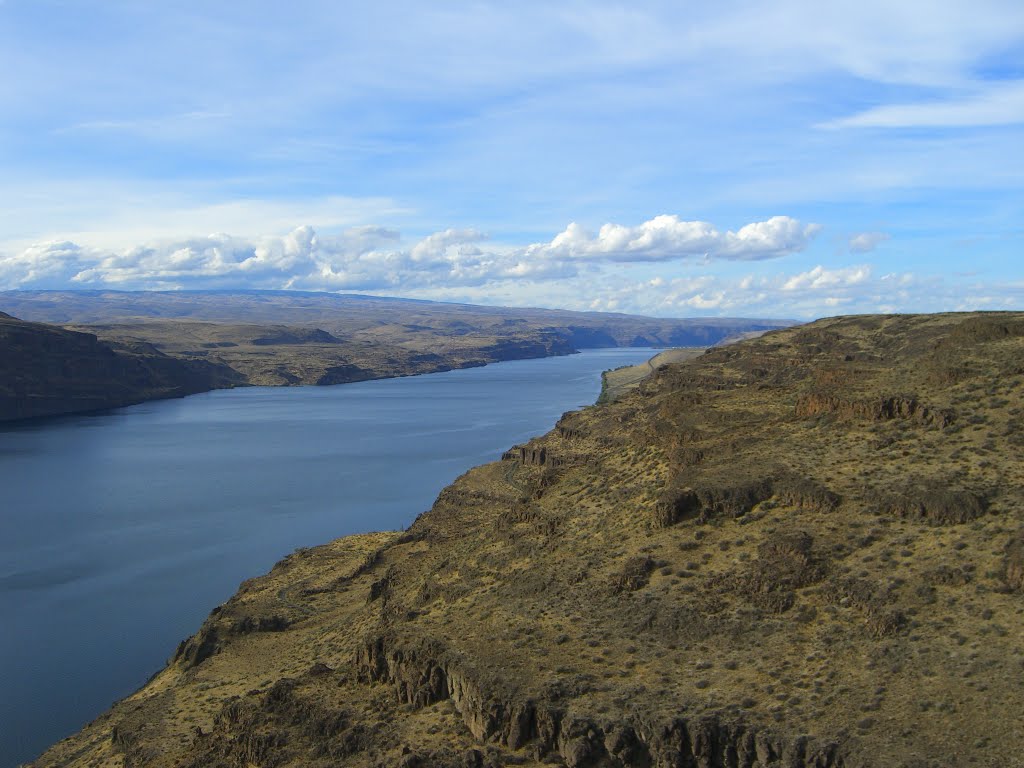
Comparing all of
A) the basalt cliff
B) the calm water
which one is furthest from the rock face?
the basalt cliff

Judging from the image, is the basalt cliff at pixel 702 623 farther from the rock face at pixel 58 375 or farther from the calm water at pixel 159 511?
the rock face at pixel 58 375

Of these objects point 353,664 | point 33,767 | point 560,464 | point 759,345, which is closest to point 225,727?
point 353,664

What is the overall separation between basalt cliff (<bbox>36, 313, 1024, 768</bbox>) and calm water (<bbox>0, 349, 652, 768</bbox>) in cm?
826

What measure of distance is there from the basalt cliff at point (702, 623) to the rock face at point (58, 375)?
13423cm

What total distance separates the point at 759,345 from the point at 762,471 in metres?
47.5

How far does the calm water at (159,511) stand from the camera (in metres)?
49.4

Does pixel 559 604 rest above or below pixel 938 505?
below

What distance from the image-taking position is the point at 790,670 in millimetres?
25781

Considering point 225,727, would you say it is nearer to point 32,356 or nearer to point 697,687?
point 697,687

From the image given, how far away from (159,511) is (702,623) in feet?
235

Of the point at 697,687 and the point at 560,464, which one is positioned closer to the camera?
the point at 697,687

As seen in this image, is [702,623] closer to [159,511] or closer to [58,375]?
[159,511]

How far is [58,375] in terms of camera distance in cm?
16988

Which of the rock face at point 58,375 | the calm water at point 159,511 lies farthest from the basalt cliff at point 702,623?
the rock face at point 58,375
